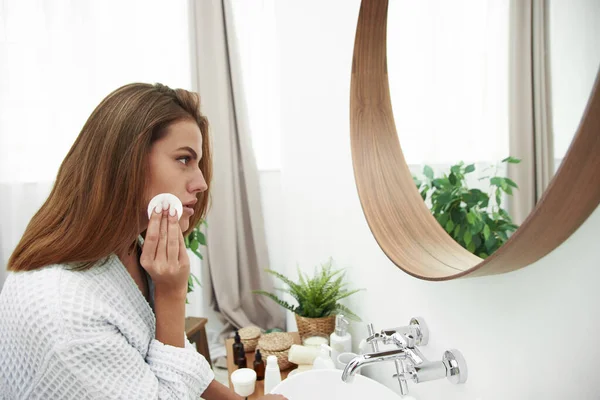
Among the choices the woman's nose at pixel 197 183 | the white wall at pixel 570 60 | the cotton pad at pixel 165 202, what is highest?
the white wall at pixel 570 60

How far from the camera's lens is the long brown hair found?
626mm

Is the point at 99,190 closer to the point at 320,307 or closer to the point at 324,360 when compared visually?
the point at 324,360

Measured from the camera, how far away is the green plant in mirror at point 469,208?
548mm

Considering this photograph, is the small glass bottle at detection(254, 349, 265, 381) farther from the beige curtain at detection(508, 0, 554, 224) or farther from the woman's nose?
the beige curtain at detection(508, 0, 554, 224)

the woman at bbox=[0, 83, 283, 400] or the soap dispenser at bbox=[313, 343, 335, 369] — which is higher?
the woman at bbox=[0, 83, 283, 400]

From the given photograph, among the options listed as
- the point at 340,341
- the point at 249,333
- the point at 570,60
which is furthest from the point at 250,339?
the point at 570,60

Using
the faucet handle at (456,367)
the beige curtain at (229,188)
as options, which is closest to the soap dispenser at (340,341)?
the faucet handle at (456,367)

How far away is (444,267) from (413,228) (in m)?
0.14

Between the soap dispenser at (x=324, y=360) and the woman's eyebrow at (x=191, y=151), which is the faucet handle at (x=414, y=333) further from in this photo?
the woman's eyebrow at (x=191, y=151)

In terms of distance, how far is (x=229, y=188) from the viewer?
2027 mm

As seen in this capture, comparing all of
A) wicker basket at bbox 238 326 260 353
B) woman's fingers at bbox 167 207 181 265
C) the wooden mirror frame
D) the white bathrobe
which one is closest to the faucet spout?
the wooden mirror frame

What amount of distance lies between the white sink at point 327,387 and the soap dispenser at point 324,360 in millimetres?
74

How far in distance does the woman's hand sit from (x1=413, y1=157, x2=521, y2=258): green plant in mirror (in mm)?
503

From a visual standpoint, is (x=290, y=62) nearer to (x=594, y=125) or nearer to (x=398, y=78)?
Answer: (x=398, y=78)
